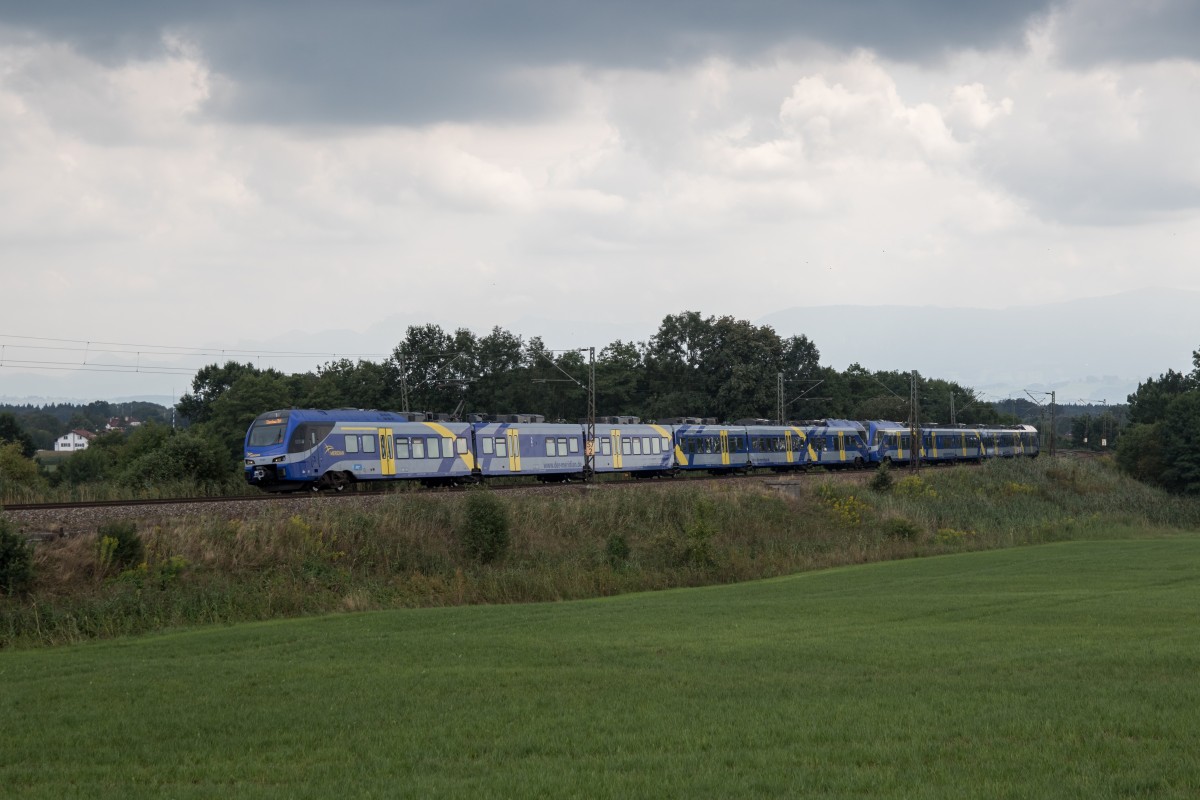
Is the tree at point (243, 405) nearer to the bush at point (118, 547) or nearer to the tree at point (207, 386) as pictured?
the tree at point (207, 386)

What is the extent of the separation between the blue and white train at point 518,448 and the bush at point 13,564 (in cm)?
1457

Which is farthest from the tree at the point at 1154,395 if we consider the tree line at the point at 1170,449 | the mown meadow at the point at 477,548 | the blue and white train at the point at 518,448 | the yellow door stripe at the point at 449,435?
the yellow door stripe at the point at 449,435

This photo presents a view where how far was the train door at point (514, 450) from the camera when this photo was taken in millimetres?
49969

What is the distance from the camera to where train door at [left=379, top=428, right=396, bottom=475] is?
140 feet

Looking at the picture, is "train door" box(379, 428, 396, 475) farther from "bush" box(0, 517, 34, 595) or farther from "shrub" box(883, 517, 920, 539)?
"shrub" box(883, 517, 920, 539)

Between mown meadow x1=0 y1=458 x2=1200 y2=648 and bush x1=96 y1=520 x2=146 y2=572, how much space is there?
0.14 ft

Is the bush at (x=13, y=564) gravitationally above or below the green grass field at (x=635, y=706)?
above

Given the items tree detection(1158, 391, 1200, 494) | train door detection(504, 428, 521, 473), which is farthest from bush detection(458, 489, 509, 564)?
tree detection(1158, 391, 1200, 494)

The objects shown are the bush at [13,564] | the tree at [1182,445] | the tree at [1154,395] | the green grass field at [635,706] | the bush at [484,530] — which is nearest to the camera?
the green grass field at [635,706]

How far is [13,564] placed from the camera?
80.4 ft

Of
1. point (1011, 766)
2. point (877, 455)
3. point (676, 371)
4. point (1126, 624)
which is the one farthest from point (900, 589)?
point (676, 371)

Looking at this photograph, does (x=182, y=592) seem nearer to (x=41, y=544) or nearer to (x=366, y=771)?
(x=41, y=544)

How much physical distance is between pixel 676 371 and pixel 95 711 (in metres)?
104

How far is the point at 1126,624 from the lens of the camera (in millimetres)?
19406
